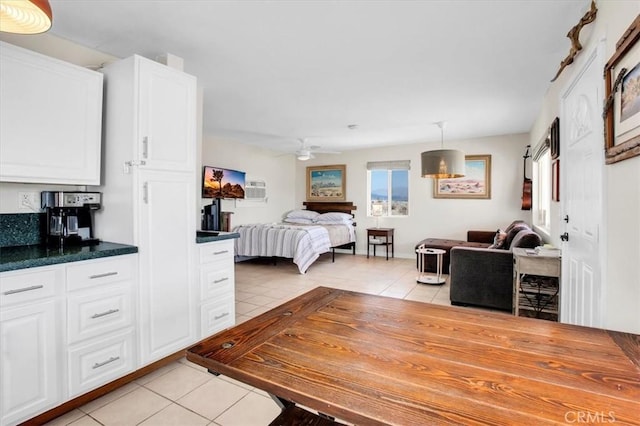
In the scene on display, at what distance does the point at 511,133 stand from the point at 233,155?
5.21 meters

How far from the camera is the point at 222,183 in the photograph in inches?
240

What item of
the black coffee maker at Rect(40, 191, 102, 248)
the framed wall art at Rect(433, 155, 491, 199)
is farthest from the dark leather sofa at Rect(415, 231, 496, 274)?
the black coffee maker at Rect(40, 191, 102, 248)

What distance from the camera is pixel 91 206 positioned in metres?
2.35

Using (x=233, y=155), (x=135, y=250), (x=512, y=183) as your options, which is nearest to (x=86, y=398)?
(x=135, y=250)

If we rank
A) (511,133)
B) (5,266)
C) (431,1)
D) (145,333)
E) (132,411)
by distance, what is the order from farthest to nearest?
(511,133), (145,333), (431,1), (132,411), (5,266)

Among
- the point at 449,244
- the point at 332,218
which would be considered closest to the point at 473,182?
the point at 449,244

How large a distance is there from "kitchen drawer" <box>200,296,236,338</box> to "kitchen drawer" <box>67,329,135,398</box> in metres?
0.57

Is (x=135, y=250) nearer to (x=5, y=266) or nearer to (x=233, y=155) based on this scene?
(x=5, y=266)

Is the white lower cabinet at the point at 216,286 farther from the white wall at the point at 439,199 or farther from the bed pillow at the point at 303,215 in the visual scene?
the white wall at the point at 439,199

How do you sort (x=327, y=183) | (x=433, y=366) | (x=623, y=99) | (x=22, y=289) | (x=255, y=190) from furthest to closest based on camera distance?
1. (x=327, y=183)
2. (x=255, y=190)
3. (x=22, y=289)
4. (x=623, y=99)
5. (x=433, y=366)

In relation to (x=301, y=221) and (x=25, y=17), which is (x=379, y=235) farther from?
(x=25, y=17)

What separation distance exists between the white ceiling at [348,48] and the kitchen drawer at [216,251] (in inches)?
62.8

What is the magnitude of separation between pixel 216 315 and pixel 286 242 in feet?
9.61

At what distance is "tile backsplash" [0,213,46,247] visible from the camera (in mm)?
2096
